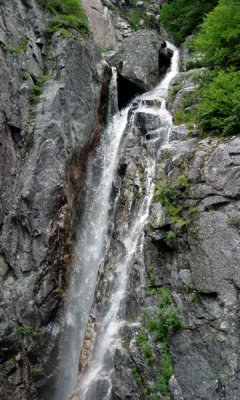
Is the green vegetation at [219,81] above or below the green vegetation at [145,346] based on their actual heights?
above

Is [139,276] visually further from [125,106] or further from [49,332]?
[125,106]

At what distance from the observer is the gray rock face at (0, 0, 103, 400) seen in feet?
42.0

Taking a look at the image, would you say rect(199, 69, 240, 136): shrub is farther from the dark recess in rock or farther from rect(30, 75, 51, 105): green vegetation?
the dark recess in rock

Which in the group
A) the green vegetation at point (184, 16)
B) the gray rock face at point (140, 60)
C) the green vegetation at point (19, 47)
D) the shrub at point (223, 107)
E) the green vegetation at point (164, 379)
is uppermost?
the green vegetation at point (184, 16)

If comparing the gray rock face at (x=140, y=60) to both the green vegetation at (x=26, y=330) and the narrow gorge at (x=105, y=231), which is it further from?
the green vegetation at (x=26, y=330)

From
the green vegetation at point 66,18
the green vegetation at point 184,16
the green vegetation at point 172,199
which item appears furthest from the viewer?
the green vegetation at point 184,16

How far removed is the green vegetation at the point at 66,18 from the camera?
1962 centimetres

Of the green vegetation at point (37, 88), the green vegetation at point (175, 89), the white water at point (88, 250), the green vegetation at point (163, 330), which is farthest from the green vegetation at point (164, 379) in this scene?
the green vegetation at point (37, 88)

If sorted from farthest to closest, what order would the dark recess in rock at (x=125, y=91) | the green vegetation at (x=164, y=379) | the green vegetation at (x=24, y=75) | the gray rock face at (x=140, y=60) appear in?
the dark recess in rock at (x=125, y=91) < the gray rock face at (x=140, y=60) < the green vegetation at (x=24, y=75) < the green vegetation at (x=164, y=379)

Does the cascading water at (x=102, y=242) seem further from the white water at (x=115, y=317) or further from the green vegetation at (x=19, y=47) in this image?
the green vegetation at (x=19, y=47)

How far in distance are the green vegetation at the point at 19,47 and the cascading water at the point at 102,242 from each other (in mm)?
5589

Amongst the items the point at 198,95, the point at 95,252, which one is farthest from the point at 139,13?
the point at 95,252

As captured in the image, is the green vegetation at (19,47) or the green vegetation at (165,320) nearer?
the green vegetation at (165,320)

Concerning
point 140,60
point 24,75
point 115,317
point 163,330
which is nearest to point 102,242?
point 115,317
